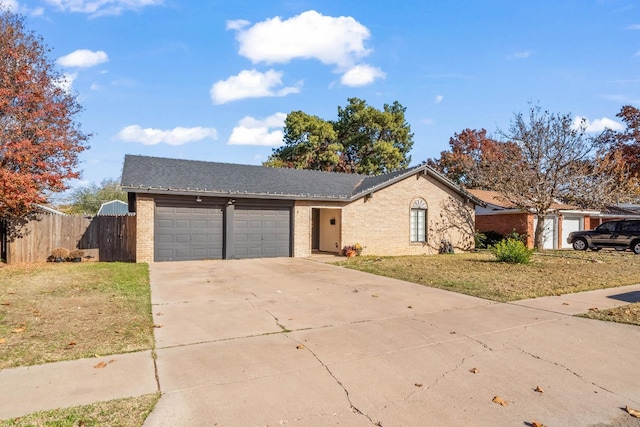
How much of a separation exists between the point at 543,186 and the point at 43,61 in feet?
73.0

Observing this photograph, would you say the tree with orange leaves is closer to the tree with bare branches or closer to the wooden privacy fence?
the wooden privacy fence

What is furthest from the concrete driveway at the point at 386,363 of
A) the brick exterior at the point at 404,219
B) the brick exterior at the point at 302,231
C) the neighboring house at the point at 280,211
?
the brick exterior at the point at 404,219

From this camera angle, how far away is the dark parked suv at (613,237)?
20.1 metres

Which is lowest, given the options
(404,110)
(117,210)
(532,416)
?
(532,416)

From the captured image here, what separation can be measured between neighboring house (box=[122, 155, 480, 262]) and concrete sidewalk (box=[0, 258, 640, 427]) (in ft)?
26.4

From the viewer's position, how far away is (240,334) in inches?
224

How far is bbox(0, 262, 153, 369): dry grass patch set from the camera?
Result: 4.89 metres

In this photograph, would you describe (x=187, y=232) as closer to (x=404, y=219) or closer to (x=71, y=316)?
(x=71, y=316)

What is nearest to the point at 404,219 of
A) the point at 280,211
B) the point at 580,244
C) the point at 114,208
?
the point at 280,211

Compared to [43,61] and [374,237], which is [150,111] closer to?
[43,61]

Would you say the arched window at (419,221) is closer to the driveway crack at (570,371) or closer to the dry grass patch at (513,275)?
the dry grass patch at (513,275)

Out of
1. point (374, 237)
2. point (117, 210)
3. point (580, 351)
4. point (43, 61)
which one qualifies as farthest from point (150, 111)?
point (117, 210)

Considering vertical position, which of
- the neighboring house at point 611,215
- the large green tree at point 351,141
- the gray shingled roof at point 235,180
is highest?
the large green tree at point 351,141

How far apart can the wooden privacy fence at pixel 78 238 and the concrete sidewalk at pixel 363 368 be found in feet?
32.6
